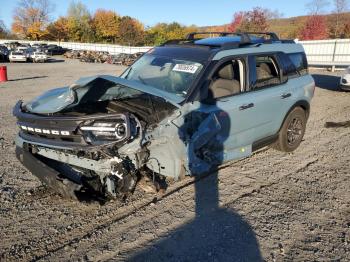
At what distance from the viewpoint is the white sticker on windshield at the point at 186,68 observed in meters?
4.80

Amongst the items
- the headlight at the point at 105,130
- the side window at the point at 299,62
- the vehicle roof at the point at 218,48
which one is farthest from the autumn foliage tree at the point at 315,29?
the headlight at the point at 105,130

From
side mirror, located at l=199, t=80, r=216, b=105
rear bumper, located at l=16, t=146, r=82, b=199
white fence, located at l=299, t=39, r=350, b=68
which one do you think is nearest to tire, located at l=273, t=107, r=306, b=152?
side mirror, located at l=199, t=80, r=216, b=105

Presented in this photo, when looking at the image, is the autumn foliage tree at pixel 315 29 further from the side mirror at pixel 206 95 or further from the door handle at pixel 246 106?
the side mirror at pixel 206 95

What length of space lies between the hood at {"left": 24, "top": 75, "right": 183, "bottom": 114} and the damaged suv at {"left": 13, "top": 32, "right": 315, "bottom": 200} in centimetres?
1

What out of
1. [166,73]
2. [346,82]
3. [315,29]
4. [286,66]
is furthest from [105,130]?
[315,29]

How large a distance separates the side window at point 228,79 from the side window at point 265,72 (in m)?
0.26

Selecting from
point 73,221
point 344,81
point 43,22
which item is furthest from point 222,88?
point 43,22

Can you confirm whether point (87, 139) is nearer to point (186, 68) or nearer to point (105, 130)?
point (105, 130)

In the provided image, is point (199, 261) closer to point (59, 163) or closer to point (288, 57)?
point (59, 163)

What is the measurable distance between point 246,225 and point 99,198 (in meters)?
1.72

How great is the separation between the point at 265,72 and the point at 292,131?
1.39 m

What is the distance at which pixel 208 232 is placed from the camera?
12.5 feet

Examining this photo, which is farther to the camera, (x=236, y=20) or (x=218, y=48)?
(x=236, y=20)

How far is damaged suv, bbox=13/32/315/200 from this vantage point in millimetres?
3844
